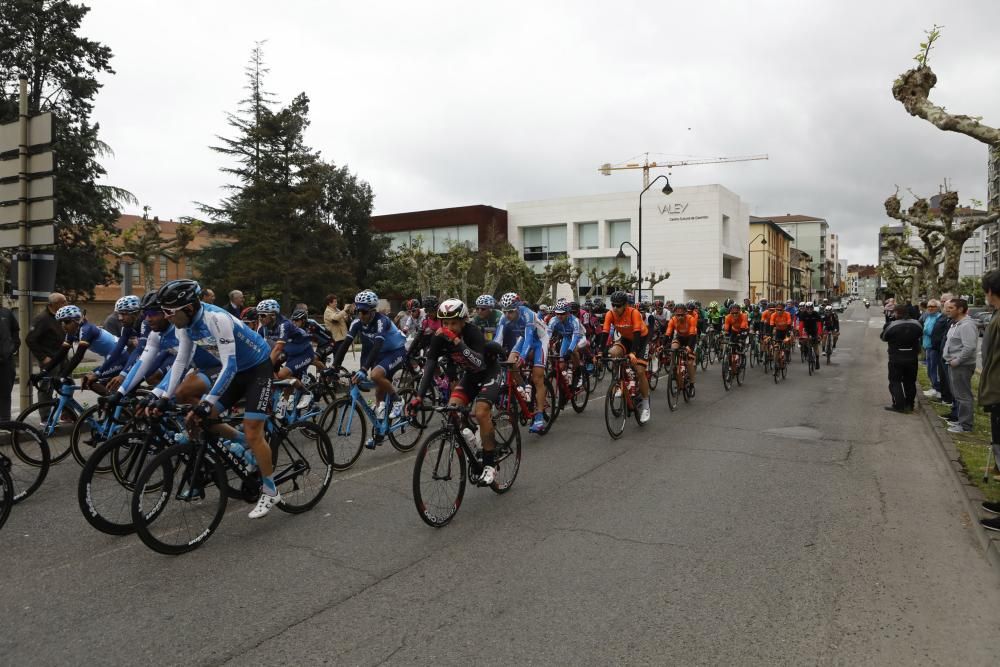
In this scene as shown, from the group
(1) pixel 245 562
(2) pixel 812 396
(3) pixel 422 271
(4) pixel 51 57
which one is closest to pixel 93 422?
(1) pixel 245 562

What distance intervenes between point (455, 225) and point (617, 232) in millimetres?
16860

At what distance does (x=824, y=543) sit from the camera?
16.4 ft

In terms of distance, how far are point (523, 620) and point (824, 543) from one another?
2.62 metres

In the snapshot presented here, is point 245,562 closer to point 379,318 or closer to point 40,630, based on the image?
point 40,630

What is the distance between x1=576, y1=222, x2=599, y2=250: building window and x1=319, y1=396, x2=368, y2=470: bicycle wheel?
6354 centimetres

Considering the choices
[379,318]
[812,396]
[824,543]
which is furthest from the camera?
[812,396]

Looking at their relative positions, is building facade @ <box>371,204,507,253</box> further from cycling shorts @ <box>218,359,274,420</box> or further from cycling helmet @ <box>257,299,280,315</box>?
cycling shorts @ <box>218,359,274,420</box>

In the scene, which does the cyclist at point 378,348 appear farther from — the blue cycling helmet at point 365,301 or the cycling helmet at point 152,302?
the cycling helmet at point 152,302

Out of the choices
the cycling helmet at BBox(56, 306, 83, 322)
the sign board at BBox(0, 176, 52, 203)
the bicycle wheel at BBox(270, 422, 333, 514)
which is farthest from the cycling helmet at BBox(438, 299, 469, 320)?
the sign board at BBox(0, 176, 52, 203)

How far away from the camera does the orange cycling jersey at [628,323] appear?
9984mm

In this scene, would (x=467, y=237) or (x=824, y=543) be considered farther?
(x=467, y=237)

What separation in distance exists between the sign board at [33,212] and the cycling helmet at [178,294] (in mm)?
6202

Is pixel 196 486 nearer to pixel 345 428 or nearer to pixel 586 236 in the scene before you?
pixel 345 428

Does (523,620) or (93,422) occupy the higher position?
(93,422)
